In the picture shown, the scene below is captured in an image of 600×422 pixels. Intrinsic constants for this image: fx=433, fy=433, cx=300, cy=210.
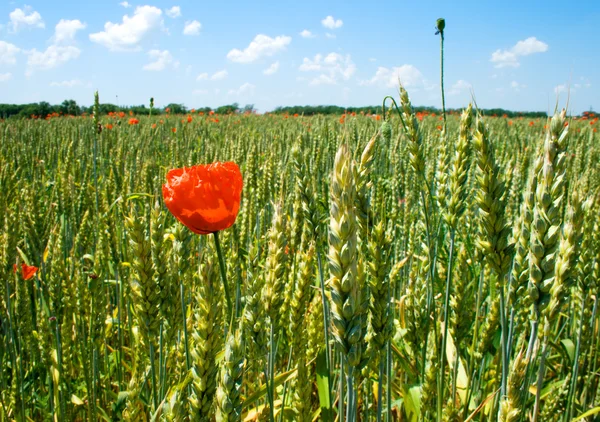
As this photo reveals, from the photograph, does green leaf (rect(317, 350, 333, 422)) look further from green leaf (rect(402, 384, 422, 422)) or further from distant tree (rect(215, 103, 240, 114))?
distant tree (rect(215, 103, 240, 114))

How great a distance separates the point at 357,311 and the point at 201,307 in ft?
0.82

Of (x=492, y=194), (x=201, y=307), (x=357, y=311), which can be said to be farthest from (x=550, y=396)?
(x=201, y=307)

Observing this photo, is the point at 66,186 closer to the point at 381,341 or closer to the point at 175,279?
the point at 175,279

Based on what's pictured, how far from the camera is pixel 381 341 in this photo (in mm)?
879

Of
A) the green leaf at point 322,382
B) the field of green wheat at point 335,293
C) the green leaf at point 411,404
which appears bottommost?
the green leaf at point 411,404

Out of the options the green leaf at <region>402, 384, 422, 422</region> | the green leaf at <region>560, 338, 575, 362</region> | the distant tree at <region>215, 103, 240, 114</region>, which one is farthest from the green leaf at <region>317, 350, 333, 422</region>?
the distant tree at <region>215, 103, 240, 114</region>

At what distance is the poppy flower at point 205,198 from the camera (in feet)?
3.41

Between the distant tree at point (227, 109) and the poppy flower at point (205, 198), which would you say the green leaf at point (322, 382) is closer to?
the poppy flower at point (205, 198)

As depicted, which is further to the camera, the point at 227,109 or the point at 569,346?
the point at 227,109

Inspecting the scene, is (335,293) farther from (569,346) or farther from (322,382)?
(569,346)

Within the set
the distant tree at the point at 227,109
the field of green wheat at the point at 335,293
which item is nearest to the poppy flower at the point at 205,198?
the field of green wheat at the point at 335,293

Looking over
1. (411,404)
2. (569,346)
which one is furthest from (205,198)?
(569,346)

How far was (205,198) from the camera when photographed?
1.07 m

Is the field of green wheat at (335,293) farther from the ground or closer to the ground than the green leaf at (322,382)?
farther from the ground
